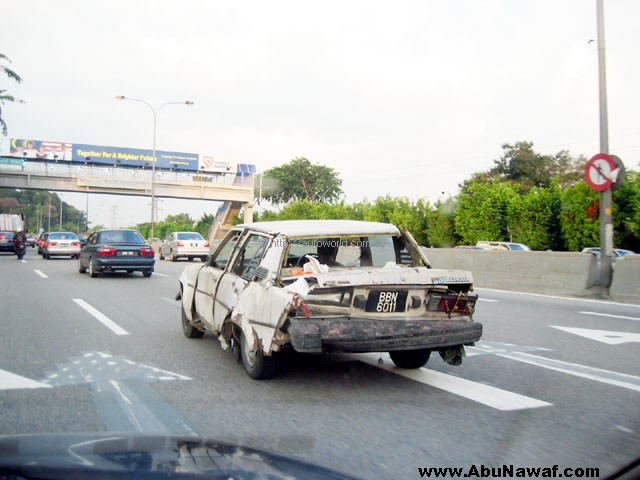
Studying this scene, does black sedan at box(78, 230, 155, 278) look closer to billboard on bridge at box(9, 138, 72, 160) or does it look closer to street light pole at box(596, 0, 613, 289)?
street light pole at box(596, 0, 613, 289)

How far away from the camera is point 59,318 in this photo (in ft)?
31.7

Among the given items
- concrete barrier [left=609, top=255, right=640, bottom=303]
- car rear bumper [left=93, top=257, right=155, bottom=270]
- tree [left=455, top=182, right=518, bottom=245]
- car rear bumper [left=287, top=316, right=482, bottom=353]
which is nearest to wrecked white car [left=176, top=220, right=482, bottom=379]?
car rear bumper [left=287, top=316, right=482, bottom=353]

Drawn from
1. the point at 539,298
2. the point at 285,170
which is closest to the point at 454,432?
the point at 539,298

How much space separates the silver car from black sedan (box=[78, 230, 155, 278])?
496 inches

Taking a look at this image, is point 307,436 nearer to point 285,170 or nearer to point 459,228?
point 459,228

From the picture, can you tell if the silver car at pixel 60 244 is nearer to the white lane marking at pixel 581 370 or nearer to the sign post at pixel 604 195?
the sign post at pixel 604 195

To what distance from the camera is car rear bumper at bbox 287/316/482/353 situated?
15.9ft

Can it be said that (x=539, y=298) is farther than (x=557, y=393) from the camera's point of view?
Yes

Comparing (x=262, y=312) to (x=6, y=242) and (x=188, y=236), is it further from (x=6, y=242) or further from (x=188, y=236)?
(x=6, y=242)

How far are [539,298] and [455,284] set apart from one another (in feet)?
29.5

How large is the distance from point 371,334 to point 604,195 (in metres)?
11.7

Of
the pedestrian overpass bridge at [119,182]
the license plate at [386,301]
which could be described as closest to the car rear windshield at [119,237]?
the license plate at [386,301]

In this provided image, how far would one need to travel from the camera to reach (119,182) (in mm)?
60094

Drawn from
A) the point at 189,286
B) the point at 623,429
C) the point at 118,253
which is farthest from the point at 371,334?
the point at 118,253
